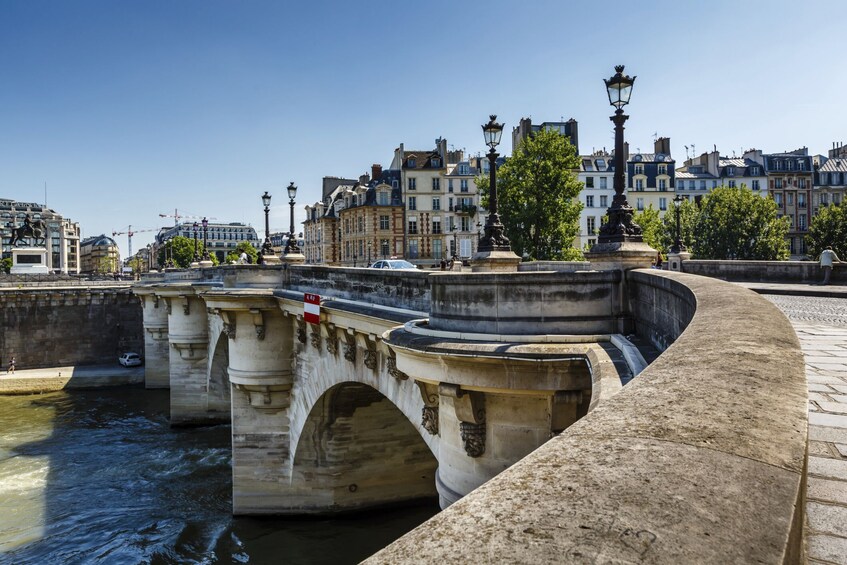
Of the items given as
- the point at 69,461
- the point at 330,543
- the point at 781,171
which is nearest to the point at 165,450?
the point at 69,461

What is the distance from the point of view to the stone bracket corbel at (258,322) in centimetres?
2097

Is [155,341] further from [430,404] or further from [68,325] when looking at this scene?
[430,404]

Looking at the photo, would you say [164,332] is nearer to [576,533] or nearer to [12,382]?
[12,382]

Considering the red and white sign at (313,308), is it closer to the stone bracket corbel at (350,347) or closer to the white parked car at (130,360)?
the stone bracket corbel at (350,347)

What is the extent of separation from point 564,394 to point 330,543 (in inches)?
583

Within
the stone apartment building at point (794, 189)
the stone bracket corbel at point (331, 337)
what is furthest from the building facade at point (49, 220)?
the stone bracket corbel at point (331, 337)

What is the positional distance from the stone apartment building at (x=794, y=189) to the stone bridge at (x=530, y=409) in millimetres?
72306

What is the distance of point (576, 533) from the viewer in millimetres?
1539

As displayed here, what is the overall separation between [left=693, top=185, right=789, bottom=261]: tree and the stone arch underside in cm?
4023

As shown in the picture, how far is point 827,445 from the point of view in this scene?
350cm

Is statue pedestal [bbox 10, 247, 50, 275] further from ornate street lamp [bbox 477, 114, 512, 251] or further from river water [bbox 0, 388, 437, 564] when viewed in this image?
ornate street lamp [bbox 477, 114, 512, 251]

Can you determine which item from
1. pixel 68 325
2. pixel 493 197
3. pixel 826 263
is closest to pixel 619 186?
pixel 493 197

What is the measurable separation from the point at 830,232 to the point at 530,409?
165 ft

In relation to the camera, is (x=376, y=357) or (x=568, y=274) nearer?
(x=568, y=274)
